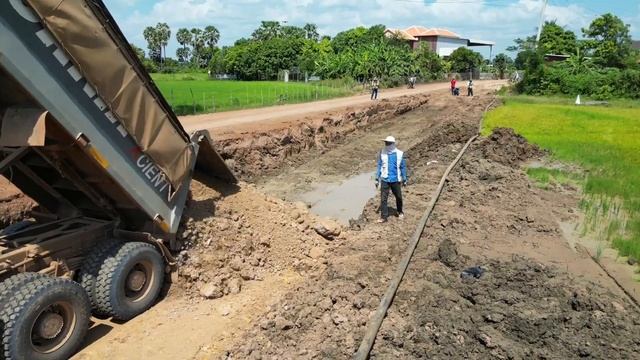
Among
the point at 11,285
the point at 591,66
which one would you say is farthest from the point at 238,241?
the point at 591,66

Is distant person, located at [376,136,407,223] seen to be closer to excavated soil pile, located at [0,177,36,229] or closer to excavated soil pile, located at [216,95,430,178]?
excavated soil pile, located at [216,95,430,178]

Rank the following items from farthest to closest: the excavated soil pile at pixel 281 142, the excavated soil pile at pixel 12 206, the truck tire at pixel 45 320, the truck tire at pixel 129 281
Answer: the excavated soil pile at pixel 281 142 < the excavated soil pile at pixel 12 206 < the truck tire at pixel 129 281 < the truck tire at pixel 45 320

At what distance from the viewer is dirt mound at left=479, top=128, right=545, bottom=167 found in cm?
1802

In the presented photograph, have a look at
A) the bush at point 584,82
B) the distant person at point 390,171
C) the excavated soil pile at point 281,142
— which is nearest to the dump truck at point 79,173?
the distant person at point 390,171

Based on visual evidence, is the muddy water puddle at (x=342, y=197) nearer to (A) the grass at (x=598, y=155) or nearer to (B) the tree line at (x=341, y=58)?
(A) the grass at (x=598, y=155)

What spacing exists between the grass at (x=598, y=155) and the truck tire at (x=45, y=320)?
865 centimetres

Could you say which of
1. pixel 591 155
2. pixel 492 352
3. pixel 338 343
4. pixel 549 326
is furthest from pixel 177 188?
pixel 591 155

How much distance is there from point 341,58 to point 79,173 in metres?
61.5

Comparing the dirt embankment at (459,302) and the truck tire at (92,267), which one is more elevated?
the truck tire at (92,267)

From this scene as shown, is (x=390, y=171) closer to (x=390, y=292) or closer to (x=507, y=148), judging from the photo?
(x=390, y=292)

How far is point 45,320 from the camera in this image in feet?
18.7

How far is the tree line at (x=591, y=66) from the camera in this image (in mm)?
45062

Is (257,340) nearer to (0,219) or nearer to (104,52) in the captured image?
(104,52)

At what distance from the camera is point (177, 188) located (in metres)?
7.25
